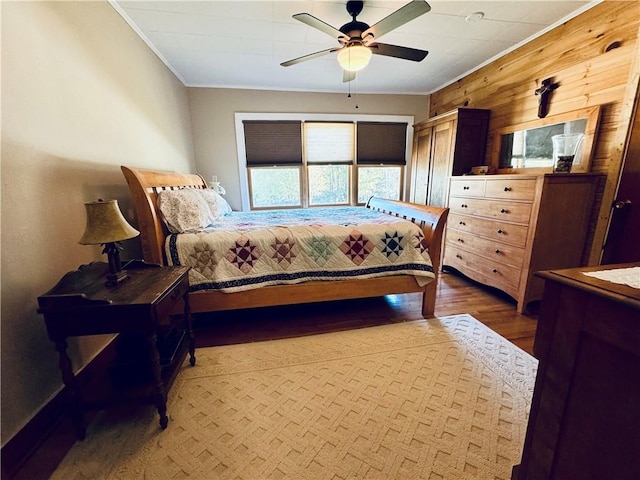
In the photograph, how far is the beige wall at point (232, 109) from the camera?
13.0 ft

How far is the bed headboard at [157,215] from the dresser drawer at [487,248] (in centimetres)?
78

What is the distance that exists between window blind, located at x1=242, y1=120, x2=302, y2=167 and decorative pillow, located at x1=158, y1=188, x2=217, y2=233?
2181 millimetres

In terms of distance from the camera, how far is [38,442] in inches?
46.9

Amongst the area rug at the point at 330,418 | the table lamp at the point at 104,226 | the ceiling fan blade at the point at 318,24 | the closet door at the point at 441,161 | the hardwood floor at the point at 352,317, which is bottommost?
the hardwood floor at the point at 352,317

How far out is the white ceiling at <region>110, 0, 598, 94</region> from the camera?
2.20 meters

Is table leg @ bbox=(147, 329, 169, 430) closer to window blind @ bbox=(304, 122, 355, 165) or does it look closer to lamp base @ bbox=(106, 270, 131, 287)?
lamp base @ bbox=(106, 270, 131, 287)

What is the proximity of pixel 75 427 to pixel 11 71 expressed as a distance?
5.41 ft

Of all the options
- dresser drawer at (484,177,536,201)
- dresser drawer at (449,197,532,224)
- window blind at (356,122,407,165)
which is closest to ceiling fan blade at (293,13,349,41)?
dresser drawer at (484,177,536,201)

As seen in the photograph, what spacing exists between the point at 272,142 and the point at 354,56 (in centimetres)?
232

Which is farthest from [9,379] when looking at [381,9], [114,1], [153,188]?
[381,9]

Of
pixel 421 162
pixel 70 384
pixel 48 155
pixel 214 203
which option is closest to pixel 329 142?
A: pixel 421 162

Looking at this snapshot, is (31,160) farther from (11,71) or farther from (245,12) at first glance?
(245,12)

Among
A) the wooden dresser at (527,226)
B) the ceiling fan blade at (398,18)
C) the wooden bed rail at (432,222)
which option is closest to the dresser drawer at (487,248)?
the wooden dresser at (527,226)

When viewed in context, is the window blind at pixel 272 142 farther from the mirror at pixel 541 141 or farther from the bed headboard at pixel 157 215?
the mirror at pixel 541 141
